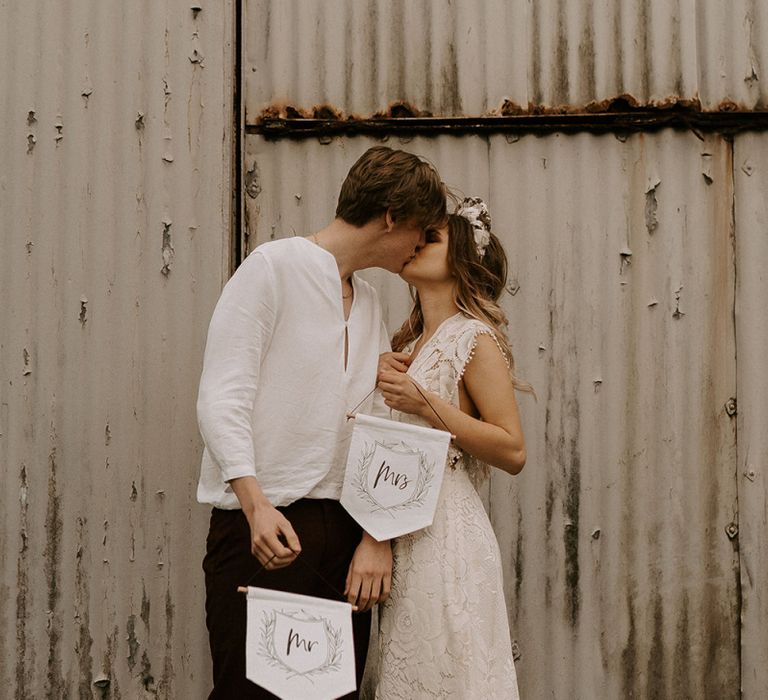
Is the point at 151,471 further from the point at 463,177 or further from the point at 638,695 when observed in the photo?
the point at 638,695

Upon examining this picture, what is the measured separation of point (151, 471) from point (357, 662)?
1.21m

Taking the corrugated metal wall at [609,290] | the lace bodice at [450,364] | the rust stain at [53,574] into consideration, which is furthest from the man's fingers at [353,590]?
the rust stain at [53,574]

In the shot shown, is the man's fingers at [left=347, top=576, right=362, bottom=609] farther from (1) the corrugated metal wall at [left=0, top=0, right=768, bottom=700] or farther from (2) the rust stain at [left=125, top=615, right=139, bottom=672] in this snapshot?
(2) the rust stain at [left=125, top=615, right=139, bottom=672]

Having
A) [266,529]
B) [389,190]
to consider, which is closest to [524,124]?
[389,190]

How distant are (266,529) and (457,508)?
59 cm

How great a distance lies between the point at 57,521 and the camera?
140 inches

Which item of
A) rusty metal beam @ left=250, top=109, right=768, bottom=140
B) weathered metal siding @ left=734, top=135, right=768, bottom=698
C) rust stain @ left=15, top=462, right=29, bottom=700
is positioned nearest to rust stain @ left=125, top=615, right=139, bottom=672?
rust stain @ left=15, top=462, right=29, bottom=700

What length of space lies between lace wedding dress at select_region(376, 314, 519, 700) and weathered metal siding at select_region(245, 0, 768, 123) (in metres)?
1.28

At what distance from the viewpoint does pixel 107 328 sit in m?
3.54

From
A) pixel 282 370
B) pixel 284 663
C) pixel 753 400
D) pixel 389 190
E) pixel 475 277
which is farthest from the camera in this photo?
pixel 753 400

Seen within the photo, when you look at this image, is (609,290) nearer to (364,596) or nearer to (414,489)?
(414,489)

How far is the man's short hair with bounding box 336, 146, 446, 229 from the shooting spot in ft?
8.61

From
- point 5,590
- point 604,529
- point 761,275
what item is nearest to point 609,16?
point 761,275

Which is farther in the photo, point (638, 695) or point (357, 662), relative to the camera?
point (638, 695)
